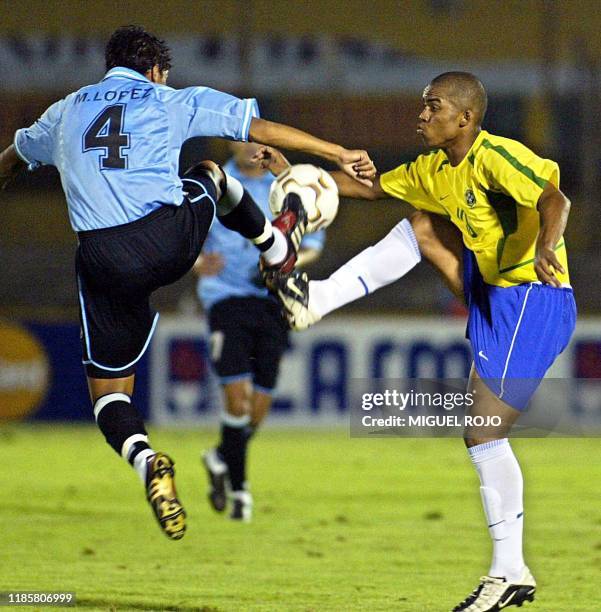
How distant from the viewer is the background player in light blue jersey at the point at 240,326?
9602 millimetres

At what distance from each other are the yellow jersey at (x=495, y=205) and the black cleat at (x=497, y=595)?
125 centimetres

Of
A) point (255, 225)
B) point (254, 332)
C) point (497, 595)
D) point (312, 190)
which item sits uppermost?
point (312, 190)

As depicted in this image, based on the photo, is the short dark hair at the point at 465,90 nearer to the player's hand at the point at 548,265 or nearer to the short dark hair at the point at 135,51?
the player's hand at the point at 548,265

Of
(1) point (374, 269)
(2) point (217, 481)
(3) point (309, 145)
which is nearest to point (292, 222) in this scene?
(1) point (374, 269)

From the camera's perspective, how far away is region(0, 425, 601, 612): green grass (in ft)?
21.7

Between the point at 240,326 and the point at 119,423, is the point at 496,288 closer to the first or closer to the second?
the point at 119,423

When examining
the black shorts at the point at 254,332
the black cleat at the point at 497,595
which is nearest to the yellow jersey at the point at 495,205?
the black cleat at the point at 497,595

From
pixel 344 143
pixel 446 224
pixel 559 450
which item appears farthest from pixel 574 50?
pixel 446 224

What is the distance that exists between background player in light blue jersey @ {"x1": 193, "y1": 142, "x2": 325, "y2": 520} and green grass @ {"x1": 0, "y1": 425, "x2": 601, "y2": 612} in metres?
0.60

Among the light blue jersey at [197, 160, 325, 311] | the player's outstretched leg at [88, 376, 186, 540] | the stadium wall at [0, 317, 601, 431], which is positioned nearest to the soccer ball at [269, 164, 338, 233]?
the player's outstretched leg at [88, 376, 186, 540]

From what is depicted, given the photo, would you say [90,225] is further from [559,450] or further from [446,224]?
[559,450]

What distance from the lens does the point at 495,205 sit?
605cm

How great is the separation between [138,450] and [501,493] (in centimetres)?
153

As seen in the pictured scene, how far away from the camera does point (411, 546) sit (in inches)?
324
